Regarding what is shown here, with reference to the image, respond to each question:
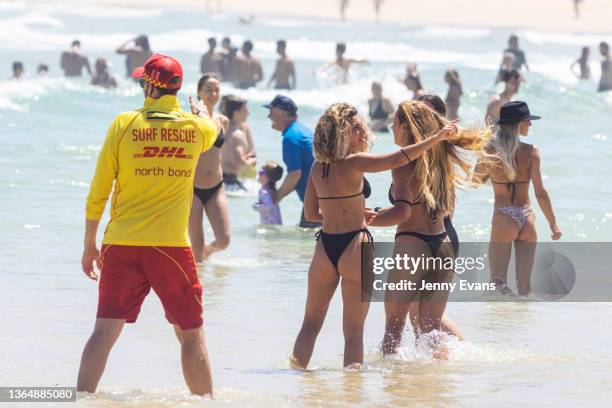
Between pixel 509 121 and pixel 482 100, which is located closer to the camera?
pixel 509 121

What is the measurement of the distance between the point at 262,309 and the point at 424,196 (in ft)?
8.50

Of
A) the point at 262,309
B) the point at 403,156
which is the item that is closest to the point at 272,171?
the point at 262,309

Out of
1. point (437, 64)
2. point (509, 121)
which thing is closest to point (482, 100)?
point (437, 64)

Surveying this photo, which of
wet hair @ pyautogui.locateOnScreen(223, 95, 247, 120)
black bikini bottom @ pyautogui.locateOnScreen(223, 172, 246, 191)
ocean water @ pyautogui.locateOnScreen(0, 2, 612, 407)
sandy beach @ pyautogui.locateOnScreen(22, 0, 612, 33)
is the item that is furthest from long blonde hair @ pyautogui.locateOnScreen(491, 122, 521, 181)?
sandy beach @ pyautogui.locateOnScreen(22, 0, 612, 33)

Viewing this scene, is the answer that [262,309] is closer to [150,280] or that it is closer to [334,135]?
[334,135]

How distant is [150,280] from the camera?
571 centimetres

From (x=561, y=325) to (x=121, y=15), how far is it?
164 feet

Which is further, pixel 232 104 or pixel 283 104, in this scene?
pixel 232 104

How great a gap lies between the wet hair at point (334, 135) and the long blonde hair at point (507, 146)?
260 centimetres

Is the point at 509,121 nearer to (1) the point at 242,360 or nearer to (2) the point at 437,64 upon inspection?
(1) the point at 242,360

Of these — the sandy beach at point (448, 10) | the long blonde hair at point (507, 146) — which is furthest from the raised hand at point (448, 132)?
the sandy beach at point (448, 10)

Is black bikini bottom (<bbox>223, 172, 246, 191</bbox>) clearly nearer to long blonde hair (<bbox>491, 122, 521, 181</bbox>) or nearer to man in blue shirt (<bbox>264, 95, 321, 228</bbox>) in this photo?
man in blue shirt (<bbox>264, 95, 321, 228</bbox>)

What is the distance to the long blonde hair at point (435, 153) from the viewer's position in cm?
663

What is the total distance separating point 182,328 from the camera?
5.75 metres
